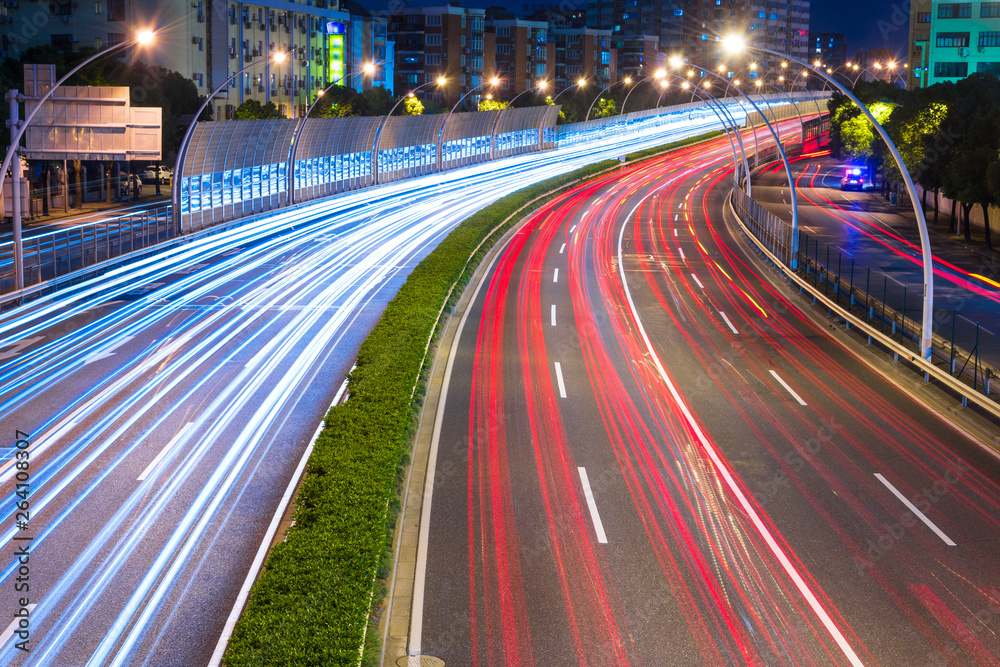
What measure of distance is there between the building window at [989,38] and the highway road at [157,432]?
84.3 metres

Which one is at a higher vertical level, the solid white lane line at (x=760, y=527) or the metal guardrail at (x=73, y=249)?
the metal guardrail at (x=73, y=249)

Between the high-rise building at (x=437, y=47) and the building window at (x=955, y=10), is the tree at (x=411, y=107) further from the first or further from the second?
the building window at (x=955, y=10)

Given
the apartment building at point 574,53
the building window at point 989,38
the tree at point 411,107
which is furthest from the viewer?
the apartment building at point 574,53

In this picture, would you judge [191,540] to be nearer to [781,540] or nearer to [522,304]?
[781,540]

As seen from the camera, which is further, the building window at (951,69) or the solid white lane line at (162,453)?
the building window at (951,69)

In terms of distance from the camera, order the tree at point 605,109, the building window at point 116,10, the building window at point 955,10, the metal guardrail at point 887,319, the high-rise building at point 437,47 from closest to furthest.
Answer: the metal guardrail at point 887,319 < the building window at point 116,10 < the building window at point 955,10 < the tree at point 605,109 < the high-rise building at point 437,47

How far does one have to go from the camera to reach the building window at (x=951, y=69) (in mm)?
101312

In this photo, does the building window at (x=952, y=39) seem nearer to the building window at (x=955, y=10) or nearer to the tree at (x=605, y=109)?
the building window at (x=955, y=10)

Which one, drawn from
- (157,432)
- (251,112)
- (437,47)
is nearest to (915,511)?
(157,432)

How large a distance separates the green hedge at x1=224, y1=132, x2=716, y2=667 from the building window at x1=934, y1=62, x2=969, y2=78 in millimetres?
95269

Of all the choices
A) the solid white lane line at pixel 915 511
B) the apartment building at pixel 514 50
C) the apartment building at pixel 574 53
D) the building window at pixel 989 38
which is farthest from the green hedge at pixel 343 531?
the apartment building at pixel 574 53

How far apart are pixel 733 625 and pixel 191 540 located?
24.6ft

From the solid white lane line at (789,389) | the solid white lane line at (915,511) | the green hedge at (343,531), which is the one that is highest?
the green hedge at (343,531)

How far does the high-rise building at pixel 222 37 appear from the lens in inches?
3073
